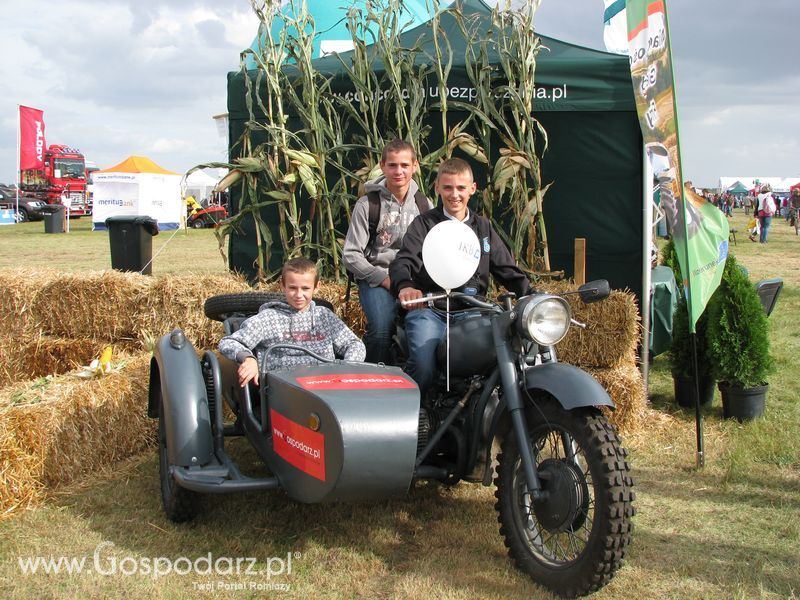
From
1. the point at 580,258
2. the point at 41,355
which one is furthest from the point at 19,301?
the point at 580,258

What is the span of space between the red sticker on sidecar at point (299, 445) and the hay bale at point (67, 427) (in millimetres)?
1421

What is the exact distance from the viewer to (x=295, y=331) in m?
3.71

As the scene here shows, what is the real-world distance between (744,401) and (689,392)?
493 mm

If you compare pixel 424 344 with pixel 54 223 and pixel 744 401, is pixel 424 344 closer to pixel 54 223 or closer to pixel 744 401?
pixel 744 401

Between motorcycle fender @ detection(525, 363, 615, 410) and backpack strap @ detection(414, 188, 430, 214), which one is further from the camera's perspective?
backpack strap @ detection(414, 188, 430, 214)

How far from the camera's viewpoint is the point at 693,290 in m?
4.36

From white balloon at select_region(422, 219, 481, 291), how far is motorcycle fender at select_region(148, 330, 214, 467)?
4.01ft

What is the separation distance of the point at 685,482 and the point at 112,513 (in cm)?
291

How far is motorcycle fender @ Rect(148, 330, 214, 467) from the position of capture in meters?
3.34

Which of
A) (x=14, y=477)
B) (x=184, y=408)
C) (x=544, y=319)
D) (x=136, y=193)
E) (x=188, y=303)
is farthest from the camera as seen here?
(x=136, y=193)

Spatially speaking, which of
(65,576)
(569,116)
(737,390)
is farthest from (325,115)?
(65,576)

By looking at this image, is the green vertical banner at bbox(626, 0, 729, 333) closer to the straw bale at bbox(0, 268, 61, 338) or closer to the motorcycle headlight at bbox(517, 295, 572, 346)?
the motorcycle headlight at bbox(517, 295, 572, 346)

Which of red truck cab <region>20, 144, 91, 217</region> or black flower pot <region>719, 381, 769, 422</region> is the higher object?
red truck cab <region>20, 144, 91, 217</region>

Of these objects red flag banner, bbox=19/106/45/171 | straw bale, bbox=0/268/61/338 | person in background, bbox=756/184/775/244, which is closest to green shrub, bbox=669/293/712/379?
straw bale, bbox=0/268/61/338
